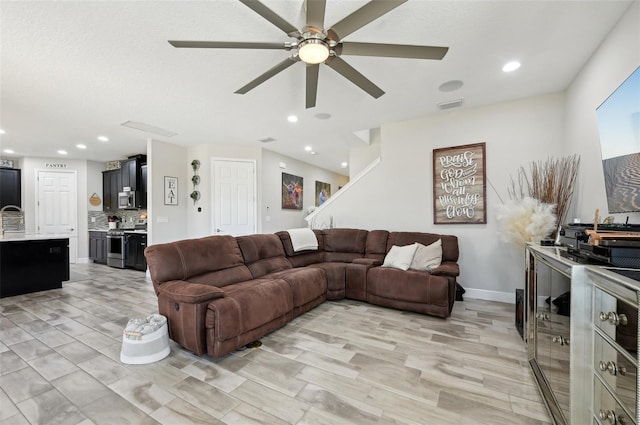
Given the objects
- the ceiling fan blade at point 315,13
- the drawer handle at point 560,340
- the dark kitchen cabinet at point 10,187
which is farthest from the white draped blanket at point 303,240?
the dark kitchen cabinet at point 10,187

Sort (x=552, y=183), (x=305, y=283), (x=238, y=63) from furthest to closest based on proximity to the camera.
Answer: (x=305, y=283) → (x=552, y=183) → (x=238, y=63)

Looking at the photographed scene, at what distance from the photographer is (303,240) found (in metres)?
3.95

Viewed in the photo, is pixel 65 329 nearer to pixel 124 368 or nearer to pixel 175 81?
pixel 124 368

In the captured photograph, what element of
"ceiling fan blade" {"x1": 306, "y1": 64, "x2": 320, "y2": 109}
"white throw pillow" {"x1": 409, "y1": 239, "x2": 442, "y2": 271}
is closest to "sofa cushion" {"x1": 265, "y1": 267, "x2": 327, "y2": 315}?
"white throw pillow" {"x1": 409, "y1": 239, "x2": 442, "y2": 271}

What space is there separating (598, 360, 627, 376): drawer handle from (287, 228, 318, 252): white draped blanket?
313 cm

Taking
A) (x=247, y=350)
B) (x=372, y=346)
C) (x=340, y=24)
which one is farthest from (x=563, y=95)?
(x=247, y=350)

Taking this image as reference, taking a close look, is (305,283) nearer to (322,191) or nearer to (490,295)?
(490,295)

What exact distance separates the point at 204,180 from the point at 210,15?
386cm

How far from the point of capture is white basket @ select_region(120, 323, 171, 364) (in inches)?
82.3

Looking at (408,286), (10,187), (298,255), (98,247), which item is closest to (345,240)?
(298,255)

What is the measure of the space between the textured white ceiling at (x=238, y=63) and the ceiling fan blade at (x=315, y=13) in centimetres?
31

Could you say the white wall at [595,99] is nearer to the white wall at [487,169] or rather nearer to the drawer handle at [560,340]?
the white wall at [487,169]

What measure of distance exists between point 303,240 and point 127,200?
16.3 feet

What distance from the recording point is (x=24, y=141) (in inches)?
200
